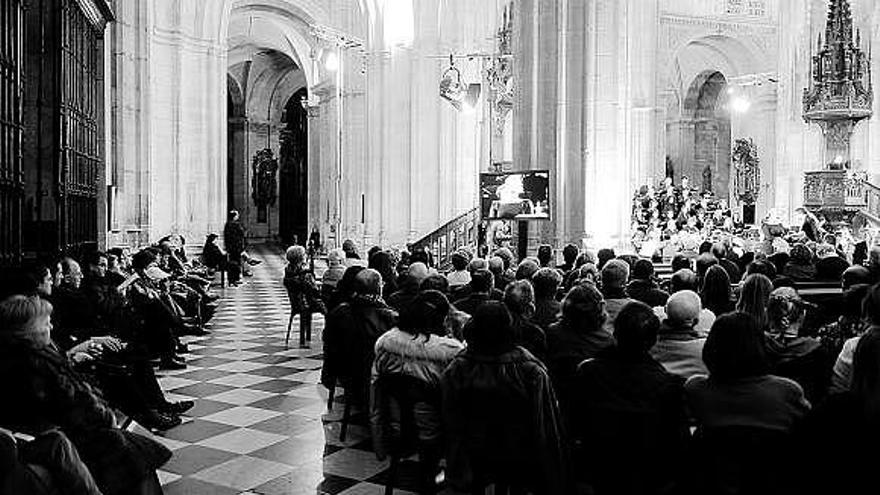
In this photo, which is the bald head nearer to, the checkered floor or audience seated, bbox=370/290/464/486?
the checkered floor

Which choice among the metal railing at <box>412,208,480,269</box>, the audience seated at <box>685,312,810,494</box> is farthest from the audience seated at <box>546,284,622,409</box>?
the metal railing at <box>412,208,480,269</box>

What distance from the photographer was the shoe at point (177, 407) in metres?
6.71

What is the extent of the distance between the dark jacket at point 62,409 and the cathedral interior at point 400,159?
0.87 ft

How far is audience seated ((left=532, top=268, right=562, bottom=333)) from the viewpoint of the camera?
603 centimetres

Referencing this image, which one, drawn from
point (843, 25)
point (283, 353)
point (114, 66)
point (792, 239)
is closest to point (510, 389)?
point (283, 353)

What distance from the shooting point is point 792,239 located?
1362 centimetres

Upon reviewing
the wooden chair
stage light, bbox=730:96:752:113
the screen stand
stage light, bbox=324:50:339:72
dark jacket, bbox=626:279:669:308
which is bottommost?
the wooden chair

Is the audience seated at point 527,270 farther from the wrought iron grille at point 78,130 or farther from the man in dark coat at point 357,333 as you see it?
the wrought iron grille at point 78,130

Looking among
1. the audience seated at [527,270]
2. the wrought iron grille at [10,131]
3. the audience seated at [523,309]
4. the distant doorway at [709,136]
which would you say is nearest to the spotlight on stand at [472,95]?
the wrought iron grille at [10,131]

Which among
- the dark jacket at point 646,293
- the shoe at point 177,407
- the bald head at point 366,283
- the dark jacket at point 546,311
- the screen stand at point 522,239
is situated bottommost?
the shoe at point 177,407

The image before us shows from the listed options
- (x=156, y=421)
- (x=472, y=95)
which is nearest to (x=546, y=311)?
(x=156, y=421)

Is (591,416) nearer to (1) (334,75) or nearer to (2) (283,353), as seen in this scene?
(2) (283,353)

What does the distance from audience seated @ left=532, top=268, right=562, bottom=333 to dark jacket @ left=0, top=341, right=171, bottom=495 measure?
301cm

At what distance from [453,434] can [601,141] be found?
9.25m
